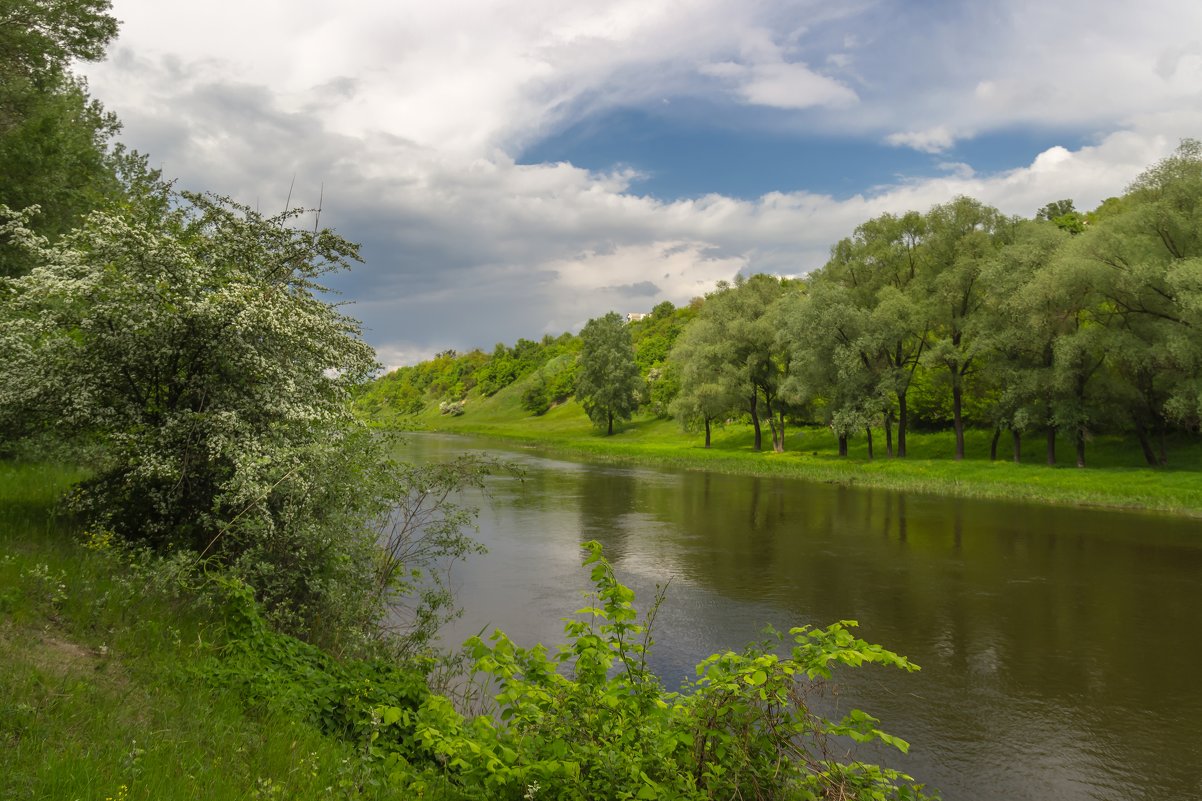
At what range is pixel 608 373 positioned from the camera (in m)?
77.4

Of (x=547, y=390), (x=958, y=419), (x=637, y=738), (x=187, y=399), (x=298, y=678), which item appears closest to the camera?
(x=637, y=738)

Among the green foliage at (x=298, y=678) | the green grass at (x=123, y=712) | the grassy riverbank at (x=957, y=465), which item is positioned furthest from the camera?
the grassy riverbank at (x=957, y=465)

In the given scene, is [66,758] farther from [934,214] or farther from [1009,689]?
[934,214]

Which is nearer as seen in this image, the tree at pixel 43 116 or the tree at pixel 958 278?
the tree at pixel 43 116

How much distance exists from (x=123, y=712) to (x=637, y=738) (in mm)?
4065

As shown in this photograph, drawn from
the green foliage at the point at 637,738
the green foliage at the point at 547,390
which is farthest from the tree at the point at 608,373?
the green foliage at the point at 637,738

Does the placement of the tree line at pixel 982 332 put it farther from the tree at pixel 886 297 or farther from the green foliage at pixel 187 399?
the green foliage at pixel 187 399

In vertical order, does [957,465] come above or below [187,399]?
below

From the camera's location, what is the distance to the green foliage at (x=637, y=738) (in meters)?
5.34

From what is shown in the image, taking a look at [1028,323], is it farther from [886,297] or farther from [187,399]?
[187,399]

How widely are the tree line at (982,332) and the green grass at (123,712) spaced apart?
7913mm

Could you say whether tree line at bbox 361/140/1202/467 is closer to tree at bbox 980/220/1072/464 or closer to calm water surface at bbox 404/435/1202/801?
tree at bbox 980/220/1072/464

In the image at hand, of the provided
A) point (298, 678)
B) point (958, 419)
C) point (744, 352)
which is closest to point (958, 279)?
point (958, 419)

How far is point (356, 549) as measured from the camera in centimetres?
1059
